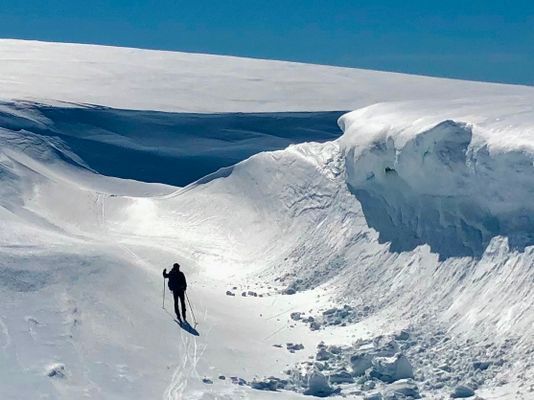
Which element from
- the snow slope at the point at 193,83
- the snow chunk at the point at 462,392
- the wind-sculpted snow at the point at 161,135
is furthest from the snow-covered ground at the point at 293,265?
the snow slope at the point at 193,83

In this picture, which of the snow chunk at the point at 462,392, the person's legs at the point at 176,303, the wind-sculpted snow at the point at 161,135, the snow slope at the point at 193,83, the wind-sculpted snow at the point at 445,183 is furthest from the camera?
the snow slope at the point at 193,83

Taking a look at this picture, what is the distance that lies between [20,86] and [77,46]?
14850mm

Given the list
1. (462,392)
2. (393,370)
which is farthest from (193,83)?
(462,392)

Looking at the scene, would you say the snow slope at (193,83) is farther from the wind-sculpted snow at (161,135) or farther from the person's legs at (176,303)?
the person's legs at (176,303)

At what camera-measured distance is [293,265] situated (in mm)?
19750

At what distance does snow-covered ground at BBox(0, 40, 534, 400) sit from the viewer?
13.0m

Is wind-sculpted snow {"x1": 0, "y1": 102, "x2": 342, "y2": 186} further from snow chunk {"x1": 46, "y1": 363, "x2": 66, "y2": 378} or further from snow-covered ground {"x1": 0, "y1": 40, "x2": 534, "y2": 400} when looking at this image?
snow chunk {"x1": 46, "y1": 363, "x2": 66, "y2": 378}

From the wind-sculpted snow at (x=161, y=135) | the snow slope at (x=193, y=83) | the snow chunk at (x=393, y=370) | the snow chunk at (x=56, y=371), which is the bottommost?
the snow chunk at (x=56, y=371)

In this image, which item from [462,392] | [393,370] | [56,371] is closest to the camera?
[462,392]

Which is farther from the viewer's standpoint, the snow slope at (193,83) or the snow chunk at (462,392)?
the snow slope at (193,83)

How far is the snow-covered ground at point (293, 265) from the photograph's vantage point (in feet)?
42.6

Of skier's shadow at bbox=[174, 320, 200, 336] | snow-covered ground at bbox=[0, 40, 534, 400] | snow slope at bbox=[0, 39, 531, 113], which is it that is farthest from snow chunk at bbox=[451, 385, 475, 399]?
snow slope at bbox=[0, 39, 531, 113]

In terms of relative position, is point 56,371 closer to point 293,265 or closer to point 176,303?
point 176,303

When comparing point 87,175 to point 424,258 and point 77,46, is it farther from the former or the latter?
point 77,46
